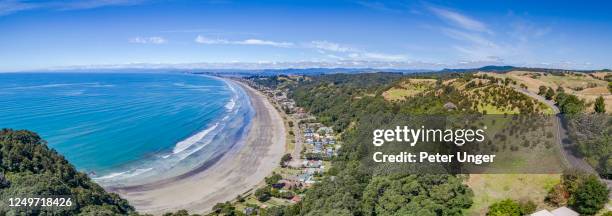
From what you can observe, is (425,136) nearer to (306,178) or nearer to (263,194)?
(263,194)

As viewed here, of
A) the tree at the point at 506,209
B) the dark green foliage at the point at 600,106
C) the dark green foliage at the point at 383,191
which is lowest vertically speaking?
the dark green foliage at the point at 383,191

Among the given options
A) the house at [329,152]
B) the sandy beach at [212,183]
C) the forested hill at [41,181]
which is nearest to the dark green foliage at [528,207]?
the forested hill at [41,181]

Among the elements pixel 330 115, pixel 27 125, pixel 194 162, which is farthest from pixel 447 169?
pixel 27 125

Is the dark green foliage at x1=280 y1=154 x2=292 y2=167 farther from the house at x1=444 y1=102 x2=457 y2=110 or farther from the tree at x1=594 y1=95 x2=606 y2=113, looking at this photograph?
the tree at x1=594 y1=95 x2=606 y2=113

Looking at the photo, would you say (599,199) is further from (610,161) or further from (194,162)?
(194,162)

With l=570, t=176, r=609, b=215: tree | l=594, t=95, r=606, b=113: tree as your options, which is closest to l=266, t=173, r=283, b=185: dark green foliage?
l=570, t=176, r=609, b=215: tree

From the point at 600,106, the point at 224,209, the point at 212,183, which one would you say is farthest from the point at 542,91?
the point at 212,183

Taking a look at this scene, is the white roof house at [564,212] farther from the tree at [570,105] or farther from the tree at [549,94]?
the tree at [549,94]
